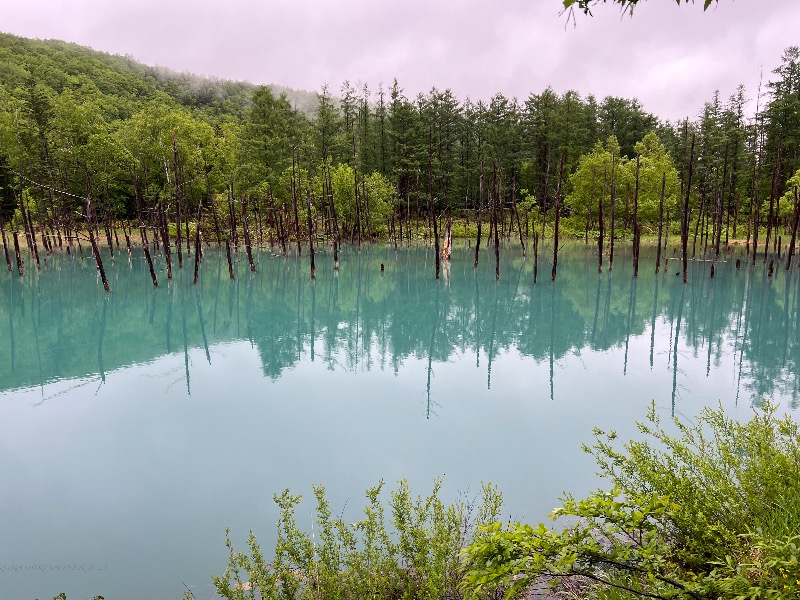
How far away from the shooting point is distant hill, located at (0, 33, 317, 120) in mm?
88062

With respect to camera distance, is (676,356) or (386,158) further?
(386,158)

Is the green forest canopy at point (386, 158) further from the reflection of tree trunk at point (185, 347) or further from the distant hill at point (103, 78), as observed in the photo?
the reflection of tree trunk at point (185, 347)

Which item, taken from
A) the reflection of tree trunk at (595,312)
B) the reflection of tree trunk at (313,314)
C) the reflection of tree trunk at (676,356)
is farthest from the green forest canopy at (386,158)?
the reflection of tree trunk at (676,356)

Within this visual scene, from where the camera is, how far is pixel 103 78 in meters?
105

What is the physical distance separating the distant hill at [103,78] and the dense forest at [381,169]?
9.29 m

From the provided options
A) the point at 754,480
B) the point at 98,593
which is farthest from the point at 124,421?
the point at 754,480

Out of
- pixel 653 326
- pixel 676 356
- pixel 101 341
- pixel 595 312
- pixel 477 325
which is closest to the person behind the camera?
pixel 676 356

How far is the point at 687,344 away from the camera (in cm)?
1825

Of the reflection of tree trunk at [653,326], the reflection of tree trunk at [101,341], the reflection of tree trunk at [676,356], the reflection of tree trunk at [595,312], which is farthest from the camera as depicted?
the reflection of tree trunk at [595,312]

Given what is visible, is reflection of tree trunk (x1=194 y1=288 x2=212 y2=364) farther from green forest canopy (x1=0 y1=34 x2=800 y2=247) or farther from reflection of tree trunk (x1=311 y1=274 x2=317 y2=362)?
green forest canopy (x1=0 y1=34 x2=800 y2=247)

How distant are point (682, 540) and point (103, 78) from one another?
126960 mm

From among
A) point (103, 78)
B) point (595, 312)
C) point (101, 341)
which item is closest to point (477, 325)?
point (595, 312)

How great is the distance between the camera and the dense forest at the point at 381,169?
41.9m

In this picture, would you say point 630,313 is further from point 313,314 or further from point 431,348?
point 313,314
